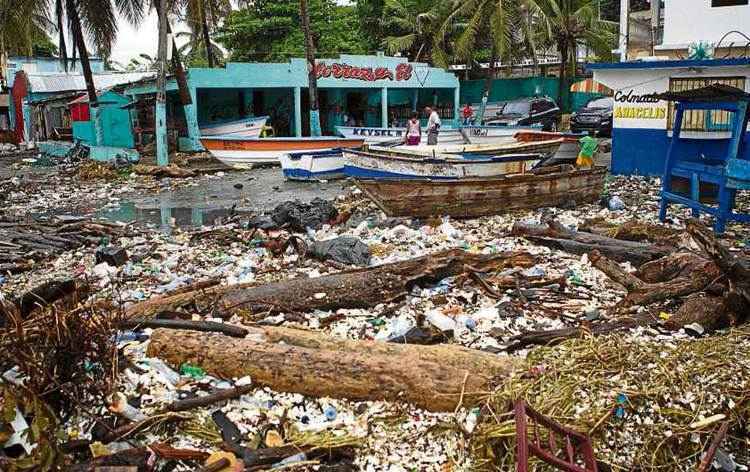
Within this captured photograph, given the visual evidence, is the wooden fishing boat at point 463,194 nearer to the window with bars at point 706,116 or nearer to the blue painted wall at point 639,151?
the window with bars at point 706,116

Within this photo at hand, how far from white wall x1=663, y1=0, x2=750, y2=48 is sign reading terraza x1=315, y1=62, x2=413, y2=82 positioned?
11.6 metres

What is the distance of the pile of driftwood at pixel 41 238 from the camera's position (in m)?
8.68

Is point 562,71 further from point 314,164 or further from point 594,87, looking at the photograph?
point 314,164

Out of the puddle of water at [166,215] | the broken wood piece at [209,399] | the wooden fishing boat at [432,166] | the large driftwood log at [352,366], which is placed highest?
the wooden fishing boat at [432,166]

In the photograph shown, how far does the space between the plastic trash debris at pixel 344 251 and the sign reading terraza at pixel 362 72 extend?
1626 centimetres

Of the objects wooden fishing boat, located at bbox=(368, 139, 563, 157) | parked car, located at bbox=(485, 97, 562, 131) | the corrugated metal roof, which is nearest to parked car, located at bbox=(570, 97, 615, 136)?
parked car, located at bbox=(485, 97, 562, 131)

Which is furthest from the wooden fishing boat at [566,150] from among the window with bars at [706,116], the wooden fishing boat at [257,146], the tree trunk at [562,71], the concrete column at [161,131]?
the concrete column at [161,131]

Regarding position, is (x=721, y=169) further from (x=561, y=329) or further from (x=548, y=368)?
(x=548, y=368)

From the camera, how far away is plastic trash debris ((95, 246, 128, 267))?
8117mm

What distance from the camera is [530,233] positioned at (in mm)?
8617

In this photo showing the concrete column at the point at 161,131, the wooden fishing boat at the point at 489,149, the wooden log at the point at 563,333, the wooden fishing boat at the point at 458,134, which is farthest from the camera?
the wooden fishing boat at the point at 458,134

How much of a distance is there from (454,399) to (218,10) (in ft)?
74.5

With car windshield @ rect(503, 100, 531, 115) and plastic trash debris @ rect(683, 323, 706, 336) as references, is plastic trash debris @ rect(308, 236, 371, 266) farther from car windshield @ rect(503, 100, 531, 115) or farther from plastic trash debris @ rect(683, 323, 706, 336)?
car windshield @ rect(503, 100, 531, 115)

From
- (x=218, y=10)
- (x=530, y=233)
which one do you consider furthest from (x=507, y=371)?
(x=218, y=10)
